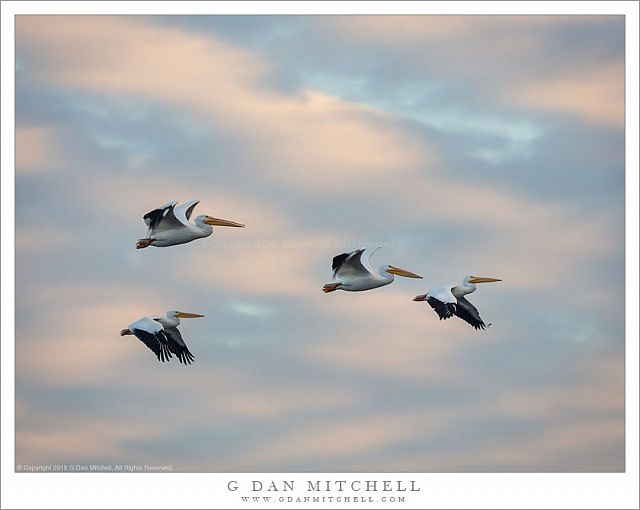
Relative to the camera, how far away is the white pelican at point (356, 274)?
2611cm

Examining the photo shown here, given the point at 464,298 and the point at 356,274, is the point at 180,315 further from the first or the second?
the point at 464,298

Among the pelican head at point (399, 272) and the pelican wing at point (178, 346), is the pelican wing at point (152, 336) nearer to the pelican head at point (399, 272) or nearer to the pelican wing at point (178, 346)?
the pelican wing at point (178, 346)

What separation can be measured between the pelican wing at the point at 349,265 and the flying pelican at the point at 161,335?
9.40ft

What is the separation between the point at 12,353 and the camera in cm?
2550

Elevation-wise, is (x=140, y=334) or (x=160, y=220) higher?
(x=160, y=220)

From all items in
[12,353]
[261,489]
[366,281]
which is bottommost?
[261,489]

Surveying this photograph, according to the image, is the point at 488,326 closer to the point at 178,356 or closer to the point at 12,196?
the point at 178,356

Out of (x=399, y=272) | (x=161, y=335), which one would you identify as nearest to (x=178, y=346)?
(x=161, y=335)

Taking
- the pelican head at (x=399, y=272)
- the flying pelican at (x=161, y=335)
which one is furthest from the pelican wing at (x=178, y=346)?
the pelican head at (x=399, y=272)

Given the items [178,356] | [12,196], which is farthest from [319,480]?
[12,196]

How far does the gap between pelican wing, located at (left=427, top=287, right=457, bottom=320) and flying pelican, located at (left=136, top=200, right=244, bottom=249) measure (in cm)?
356

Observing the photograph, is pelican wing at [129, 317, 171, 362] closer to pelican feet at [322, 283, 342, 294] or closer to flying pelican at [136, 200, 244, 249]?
flying pelican at [136, 200, 244, 249]

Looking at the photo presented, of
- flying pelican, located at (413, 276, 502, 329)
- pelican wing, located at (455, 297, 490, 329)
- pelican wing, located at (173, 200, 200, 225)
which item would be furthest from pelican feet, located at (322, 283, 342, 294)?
pelican wing, located at (173, 200, 200, 225)

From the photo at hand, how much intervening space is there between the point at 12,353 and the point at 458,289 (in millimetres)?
7788
